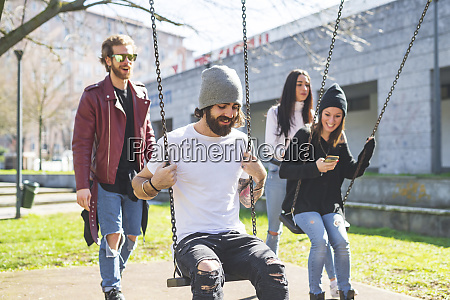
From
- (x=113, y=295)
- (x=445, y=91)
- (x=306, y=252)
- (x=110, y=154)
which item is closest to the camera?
(x=113, y=295)

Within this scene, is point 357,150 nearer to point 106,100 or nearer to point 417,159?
point 417,159

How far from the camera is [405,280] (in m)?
4.38

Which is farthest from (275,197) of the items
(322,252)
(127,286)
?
(127,286)

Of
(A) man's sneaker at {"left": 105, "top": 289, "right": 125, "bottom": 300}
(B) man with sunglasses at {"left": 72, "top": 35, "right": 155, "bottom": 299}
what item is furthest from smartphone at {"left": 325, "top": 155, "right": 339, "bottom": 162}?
(A) man's sneaker at {"left": 105, "top": 289, "right": 125, "bottom": 300}

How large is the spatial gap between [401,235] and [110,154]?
5936 millimetres

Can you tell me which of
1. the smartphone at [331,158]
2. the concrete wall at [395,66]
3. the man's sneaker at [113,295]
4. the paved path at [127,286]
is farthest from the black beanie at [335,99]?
the concrete wall at [395,66]

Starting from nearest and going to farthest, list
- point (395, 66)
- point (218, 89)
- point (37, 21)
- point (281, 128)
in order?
point (218, 89) < point (281, 128) < point (37, 21) < point (395, 66)

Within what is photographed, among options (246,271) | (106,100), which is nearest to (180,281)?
(246,271)

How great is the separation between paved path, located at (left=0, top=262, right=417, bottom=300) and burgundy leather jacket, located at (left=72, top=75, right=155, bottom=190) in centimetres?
115

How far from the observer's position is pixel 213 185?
2.58m

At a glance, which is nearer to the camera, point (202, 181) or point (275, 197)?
point (202, 181)

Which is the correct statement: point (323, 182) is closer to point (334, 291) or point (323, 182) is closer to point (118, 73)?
point (334, 291)

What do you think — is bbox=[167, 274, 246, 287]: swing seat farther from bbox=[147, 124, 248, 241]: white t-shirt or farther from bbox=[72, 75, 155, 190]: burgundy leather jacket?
bbox=[72, 75, 155, 190]: burgundy leather jacket

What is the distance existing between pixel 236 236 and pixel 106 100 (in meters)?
1.50
